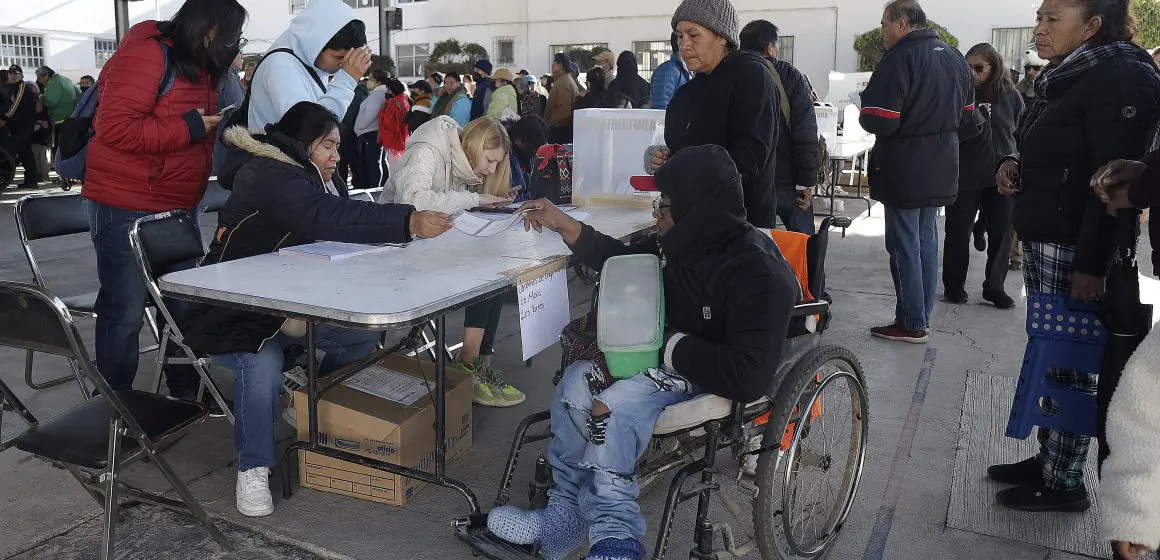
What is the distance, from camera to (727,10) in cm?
323

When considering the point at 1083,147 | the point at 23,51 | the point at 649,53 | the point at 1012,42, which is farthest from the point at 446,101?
the point at 23,51

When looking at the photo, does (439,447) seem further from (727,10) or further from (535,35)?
(535,35)

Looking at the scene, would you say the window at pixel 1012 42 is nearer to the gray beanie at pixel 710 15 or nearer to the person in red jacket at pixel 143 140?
the gray beanie at pixel 710 15

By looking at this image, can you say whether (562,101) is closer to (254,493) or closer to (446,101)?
(446,101)

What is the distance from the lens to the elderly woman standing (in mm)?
2447

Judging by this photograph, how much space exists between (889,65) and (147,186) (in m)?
3.26

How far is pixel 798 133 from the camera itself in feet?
15.1

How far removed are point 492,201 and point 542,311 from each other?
3.71 feet

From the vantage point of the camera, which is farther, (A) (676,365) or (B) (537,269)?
(B) (537,269)

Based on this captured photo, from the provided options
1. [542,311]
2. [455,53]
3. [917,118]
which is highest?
[455,53]

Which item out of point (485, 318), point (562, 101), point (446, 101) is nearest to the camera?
point (485, 318)

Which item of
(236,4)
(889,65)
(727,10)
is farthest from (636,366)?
(889,65)

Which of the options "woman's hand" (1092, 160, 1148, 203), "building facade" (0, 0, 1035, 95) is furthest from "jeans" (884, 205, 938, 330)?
"building facade" (0, 0, 1035, 95)

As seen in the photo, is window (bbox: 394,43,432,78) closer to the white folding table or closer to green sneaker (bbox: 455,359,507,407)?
green sneaker (bbox: 455,359,507,407)
